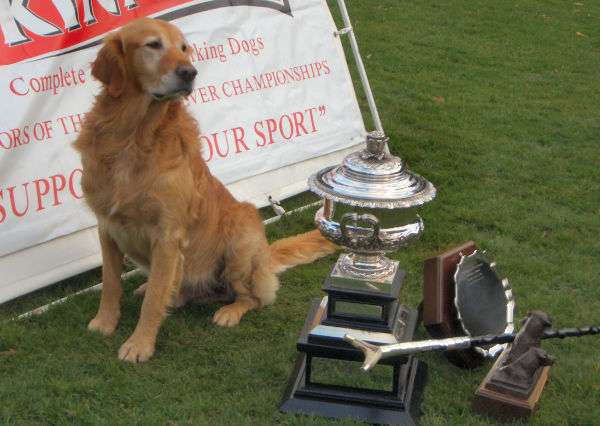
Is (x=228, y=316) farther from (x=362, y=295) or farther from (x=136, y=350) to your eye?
(x=362, y=295)

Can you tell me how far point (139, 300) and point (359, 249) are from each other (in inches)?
66.1

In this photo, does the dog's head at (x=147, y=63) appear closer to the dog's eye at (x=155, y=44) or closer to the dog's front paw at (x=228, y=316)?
A: the dog's eye at (x=155, y=44)

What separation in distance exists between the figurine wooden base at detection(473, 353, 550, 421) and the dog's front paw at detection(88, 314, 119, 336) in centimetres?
191

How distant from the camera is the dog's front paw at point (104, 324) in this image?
438 centimetres

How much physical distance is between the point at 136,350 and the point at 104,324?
0.35 meters

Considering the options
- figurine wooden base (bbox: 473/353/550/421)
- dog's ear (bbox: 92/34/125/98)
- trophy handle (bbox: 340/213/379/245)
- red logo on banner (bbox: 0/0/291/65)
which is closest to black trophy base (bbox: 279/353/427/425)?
figurine wooden base (bbox: 473/353/550/421)

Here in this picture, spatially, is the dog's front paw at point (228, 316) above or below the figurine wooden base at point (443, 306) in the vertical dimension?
below

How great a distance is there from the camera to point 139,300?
4766mm

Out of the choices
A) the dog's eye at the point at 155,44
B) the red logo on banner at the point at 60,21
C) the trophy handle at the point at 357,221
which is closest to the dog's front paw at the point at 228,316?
the trophy handle at the point at 357,221

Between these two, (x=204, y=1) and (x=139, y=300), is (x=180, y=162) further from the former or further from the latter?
(x=204, y=1)

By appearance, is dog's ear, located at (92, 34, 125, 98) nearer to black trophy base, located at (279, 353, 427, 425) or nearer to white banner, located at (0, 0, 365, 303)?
white banner, located at (0, 0, 365, 303)

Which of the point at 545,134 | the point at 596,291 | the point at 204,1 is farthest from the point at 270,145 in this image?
the point at 545,134

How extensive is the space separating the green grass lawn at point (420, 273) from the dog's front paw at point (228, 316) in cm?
6

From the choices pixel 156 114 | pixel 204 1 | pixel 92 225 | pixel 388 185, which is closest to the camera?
pixel 388 185
